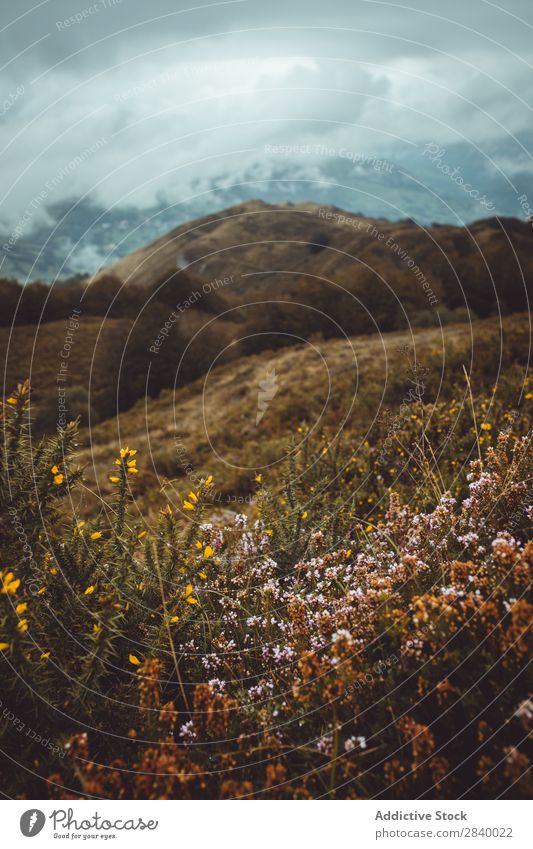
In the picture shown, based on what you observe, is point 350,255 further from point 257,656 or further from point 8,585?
point 8,585

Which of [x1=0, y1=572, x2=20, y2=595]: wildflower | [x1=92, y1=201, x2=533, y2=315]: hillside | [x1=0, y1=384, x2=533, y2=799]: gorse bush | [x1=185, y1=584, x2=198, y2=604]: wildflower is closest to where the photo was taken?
[x1=0, y1=384, x2=533, y2=799]: gorse bush

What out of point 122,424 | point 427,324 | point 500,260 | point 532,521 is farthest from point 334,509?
point 500,260

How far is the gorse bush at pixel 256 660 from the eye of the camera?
2088 millimetres

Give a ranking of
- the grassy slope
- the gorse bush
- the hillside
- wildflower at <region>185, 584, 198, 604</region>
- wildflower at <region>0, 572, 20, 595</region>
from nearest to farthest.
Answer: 1. the gorse bush
2. wildflower at <region>0, 572, 20, 595</region>
3. wildflower at <region>185, 584, 198, 604</region>
4. the grassy slope
5. the hillside

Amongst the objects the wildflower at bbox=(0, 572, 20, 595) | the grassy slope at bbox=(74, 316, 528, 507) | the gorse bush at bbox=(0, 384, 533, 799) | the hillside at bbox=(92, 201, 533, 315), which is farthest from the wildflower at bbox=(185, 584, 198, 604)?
the hillside at bbox=(92, 201, 533, 315)

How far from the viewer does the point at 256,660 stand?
2.96m

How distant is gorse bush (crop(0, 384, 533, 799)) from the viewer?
82.2 inches

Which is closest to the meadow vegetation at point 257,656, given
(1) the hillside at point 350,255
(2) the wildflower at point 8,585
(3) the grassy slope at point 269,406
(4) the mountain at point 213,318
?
(2) the wildflower at point 8,585

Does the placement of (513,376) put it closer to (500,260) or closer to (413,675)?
(413,675)

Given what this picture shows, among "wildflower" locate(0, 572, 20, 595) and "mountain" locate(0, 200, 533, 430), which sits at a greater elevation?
"mountain" locate(0, 200, 533, 430)

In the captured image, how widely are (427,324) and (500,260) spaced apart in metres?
9.64

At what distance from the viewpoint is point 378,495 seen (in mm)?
5211

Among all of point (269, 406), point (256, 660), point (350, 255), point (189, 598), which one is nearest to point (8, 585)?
point (189, 598)
